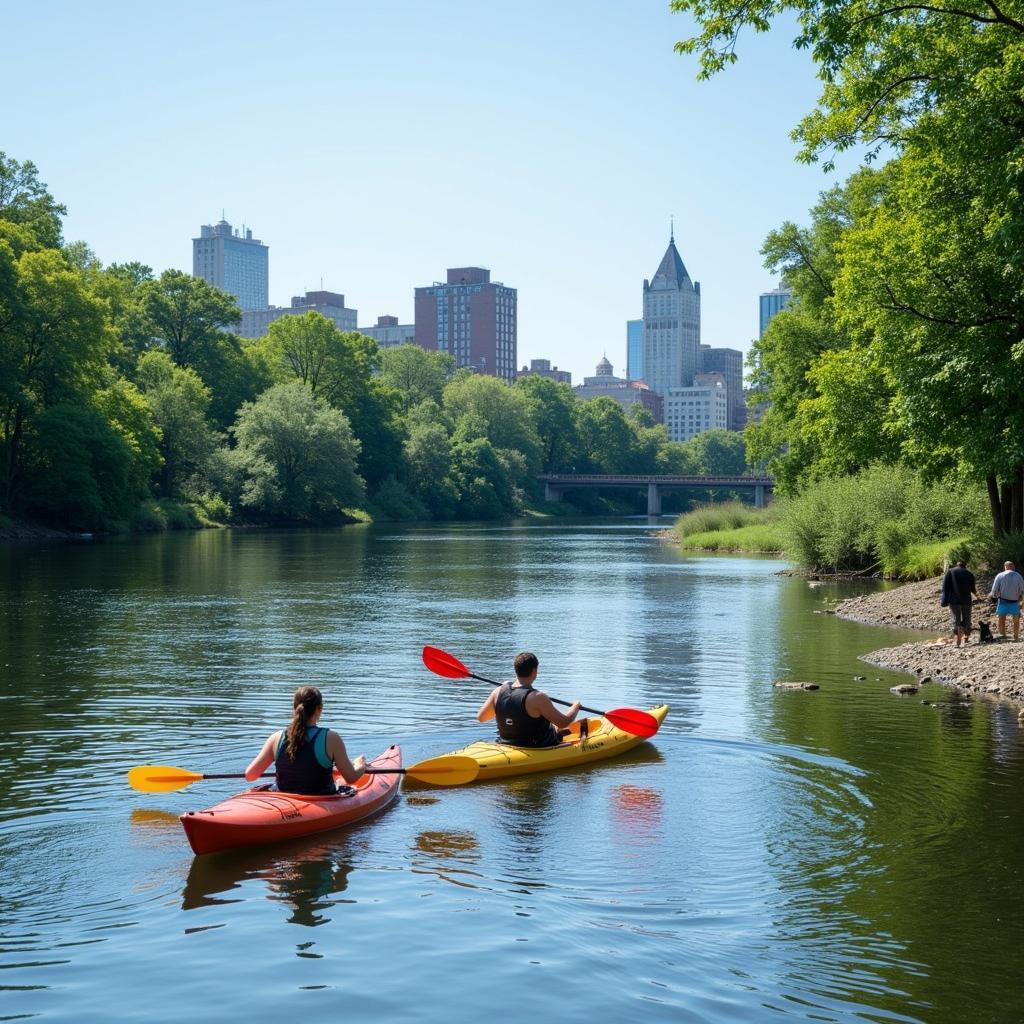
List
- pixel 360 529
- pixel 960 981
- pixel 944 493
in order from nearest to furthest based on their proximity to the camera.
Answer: pixel 960 981 < pixel 944 493 < pixel 360 529

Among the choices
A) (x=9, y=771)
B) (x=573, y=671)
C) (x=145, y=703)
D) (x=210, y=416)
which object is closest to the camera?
(x=9, y=771)

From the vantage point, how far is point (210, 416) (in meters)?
83.4

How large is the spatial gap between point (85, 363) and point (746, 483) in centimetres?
7029

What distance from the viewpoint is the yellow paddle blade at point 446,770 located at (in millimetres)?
11492

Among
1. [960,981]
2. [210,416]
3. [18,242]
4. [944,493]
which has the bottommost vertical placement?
[960,981]

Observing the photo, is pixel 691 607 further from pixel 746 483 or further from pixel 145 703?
pixel 746 483

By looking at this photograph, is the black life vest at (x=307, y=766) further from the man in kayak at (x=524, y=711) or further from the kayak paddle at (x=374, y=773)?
the man in kayak at (x=524, y=711)

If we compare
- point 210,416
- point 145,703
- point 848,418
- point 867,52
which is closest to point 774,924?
point 145,703

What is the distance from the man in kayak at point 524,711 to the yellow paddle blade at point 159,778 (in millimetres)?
3316

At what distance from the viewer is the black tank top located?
12648 millimetres

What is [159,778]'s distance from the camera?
10.8 metres

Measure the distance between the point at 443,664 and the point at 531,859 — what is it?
606 cm

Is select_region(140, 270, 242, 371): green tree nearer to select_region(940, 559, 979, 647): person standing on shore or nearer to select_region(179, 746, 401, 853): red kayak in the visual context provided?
select_region(940, 559, 979, 647): person standing on shore

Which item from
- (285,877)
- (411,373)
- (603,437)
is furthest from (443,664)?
(603,437)
